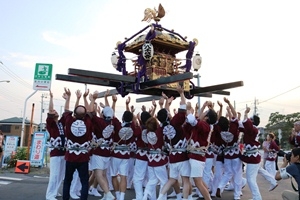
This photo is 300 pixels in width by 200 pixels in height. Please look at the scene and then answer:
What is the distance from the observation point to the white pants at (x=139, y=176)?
17.4ft

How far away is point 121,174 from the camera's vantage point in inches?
211

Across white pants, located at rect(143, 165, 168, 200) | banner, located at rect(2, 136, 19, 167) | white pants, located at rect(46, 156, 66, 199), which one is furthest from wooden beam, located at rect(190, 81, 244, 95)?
banner, located at rect(2, 136, 19, 167)

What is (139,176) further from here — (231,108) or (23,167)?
(23,167)

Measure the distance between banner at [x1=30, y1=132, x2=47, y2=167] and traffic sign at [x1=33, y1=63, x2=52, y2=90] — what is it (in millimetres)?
1827

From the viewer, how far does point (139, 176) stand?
546 centimetres

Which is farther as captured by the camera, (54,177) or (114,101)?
(114,101)

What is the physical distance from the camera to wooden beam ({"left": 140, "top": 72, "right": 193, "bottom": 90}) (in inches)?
197

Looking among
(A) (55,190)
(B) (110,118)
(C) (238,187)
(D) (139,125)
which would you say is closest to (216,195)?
(C) (238,187)

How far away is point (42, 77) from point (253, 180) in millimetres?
7764

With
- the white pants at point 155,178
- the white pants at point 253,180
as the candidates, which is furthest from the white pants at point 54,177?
the white pants at point 253,180

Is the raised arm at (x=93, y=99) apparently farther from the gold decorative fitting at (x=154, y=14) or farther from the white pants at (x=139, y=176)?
the gold decorative fitting at (x=154, y=14)

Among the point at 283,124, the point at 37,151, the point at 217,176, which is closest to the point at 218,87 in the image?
the point at 217,176

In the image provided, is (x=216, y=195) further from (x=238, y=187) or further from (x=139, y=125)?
(x=139, y=125)

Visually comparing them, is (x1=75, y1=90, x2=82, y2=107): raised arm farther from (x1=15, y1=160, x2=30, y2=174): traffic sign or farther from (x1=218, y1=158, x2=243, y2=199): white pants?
(x1=15, y1=160, x2=30, y2=174): traffic sign
